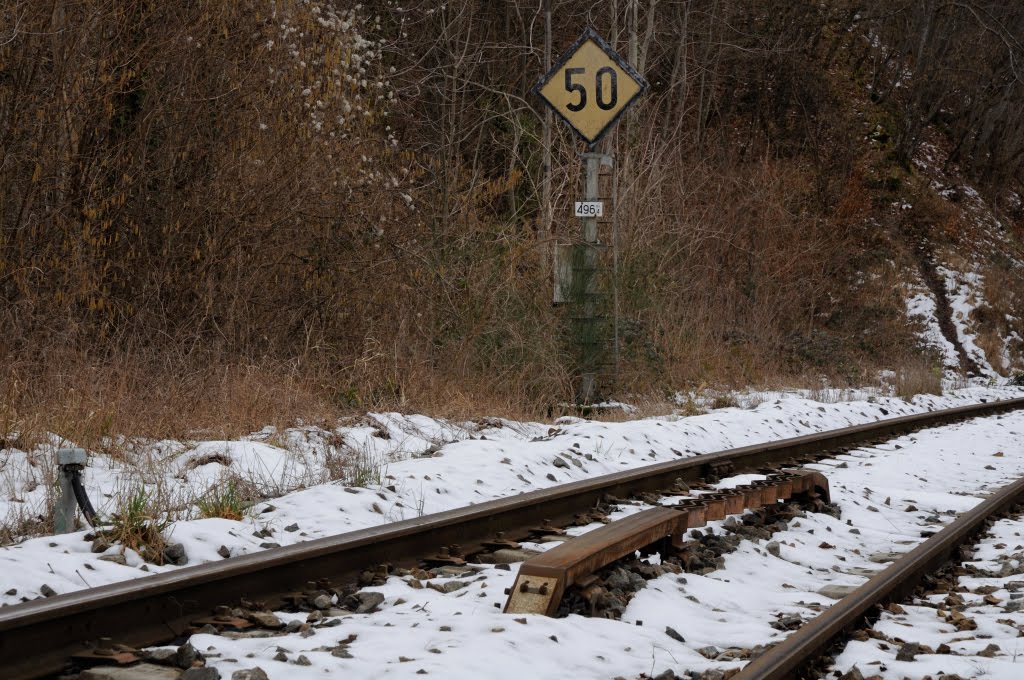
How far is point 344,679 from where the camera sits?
3.69 meters

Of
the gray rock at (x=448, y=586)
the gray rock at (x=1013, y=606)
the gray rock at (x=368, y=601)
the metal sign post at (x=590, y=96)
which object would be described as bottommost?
the gray rock at (x=1013, y=606)

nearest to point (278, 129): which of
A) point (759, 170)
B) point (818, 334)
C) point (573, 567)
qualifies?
point (573, 567)

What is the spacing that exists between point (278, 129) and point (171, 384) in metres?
4.61

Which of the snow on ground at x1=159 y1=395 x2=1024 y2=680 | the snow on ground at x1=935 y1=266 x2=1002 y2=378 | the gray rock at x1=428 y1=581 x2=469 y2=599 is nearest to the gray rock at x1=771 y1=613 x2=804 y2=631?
the snow on ground at x1=159 y1=395 x2=1024 y2=680

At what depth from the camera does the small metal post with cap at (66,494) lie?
5.49 metres

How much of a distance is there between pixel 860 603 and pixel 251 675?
2787 millimetres

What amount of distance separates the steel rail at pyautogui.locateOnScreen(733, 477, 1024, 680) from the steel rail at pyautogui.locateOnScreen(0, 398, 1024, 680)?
→ 209 cm

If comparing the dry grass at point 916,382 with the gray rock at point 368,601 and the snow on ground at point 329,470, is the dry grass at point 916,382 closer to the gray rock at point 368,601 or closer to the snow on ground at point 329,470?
the snow on ground at point 329,470

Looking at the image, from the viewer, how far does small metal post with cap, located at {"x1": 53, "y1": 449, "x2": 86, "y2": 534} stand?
549 centimetres

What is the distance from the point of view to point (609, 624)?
457cm

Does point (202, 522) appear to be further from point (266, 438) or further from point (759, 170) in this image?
point (759, 170)

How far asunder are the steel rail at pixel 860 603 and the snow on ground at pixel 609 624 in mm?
228

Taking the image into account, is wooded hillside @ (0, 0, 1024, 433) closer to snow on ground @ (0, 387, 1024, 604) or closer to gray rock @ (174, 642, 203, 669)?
snow on ground @ (0, 387, 1024, 604)

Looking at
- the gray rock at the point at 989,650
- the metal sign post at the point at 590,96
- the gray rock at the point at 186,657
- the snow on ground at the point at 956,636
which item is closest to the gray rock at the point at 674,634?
the snow on ground at the point at 956,636
